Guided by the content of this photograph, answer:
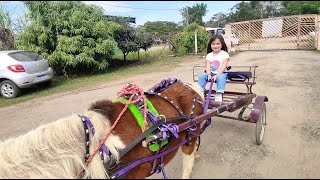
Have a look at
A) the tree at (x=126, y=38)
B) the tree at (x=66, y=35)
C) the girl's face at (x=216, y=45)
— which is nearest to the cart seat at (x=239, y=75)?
the girl's face at (x=216, y=45)

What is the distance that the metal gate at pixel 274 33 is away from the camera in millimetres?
18391

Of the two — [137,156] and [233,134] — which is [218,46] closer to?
[233,134]

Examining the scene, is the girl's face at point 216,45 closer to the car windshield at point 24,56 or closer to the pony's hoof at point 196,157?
the pony's hoof at point 196,157

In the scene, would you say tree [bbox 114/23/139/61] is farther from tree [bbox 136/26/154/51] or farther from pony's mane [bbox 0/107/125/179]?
pony's mane [bbox 0/107/125/179]

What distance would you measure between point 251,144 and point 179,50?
1460 centimetres

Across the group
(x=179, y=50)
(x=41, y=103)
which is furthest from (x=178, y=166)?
(x=179, y=50)

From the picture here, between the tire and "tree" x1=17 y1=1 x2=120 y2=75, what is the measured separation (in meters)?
2.46

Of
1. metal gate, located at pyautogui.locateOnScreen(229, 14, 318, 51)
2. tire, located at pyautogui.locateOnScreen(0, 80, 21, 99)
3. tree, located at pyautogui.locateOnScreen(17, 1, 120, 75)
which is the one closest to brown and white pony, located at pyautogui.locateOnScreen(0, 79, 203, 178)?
tire, located at pyautogui.locateOnScreen(0, 80, 21, 99)

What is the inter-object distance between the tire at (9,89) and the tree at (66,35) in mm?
2464

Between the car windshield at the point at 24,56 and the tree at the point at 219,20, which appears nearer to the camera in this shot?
the car windshield at the point at 24,56

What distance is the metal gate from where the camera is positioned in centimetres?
1839

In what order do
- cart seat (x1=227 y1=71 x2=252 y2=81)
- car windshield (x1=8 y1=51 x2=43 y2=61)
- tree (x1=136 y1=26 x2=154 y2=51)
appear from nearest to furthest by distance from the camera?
1. cart seat (x1=227 y1=71 x2=252 y2=81)
2. car windshield (x1=8 y1=51 x2=43 y2=61)
3. tree (x1=136 y1=26 x2=154 y2=51)

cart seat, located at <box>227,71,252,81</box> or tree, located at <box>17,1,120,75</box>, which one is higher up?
tree, located at <box>17,1,120,75</box>

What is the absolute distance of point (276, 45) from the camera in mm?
19844
